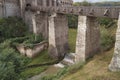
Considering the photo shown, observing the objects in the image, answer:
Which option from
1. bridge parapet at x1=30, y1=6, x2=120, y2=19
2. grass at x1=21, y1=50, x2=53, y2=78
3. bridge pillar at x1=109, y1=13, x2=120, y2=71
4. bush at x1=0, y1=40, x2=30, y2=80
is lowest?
grass at x1=21, y1=50, x2=53, y2=78

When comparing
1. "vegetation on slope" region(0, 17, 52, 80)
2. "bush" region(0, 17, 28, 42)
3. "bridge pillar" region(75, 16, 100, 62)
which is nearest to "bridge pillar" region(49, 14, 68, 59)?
"vegetation on slope" region(0, 17, 52, 80)

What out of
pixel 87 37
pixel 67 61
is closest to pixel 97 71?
pixel 87 37

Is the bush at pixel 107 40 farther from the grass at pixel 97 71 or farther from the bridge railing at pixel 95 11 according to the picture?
the bridge railing at pixel 95 11

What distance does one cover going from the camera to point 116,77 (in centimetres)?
1532

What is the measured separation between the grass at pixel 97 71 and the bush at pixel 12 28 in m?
14.6

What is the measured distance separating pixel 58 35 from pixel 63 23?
4.41 feet

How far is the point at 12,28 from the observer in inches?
1244

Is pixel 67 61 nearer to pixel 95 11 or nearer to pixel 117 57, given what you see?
pixel 95 11

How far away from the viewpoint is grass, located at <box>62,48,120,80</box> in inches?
618

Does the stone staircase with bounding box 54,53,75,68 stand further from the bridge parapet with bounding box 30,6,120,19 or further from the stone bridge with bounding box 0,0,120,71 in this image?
the bridge parapet with bounding box 30,6,120,19

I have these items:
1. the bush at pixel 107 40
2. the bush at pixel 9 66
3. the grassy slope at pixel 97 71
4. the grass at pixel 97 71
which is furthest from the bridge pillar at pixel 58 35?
the grass at pixel 97 71

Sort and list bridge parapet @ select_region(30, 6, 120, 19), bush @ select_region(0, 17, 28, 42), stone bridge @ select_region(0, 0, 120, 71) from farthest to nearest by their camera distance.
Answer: bush @ select_region(0, 17, 28, 42), stone bridge @ select_region(0, 0, 120, 71), bridge parapet @ select_region(30, 6, 120, 19)

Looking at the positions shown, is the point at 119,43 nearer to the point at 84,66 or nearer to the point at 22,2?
the point at 84,66

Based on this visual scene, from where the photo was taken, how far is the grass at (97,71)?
15.7 m
